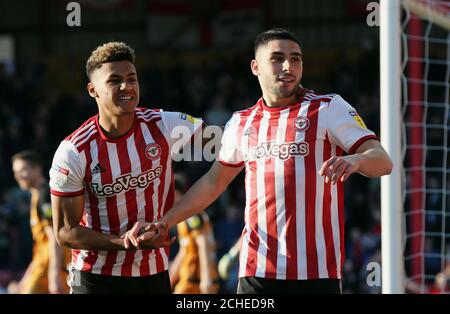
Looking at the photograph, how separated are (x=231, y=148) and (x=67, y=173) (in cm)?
88

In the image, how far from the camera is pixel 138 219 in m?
5.55

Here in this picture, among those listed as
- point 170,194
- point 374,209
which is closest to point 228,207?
point 374,209

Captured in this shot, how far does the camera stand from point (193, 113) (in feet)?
57.9

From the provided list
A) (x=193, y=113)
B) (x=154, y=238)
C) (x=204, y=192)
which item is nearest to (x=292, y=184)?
(x=204, y=192)

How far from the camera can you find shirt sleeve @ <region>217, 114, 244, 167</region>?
17.7 feet

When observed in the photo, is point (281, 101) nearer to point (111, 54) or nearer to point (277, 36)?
point (277, 36)

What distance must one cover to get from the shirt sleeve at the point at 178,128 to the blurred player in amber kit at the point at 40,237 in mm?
2920

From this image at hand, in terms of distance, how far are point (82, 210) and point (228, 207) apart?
30.8 ft

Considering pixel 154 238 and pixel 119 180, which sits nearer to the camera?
pixel 154 238

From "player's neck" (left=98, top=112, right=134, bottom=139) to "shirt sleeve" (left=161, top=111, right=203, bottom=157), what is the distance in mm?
196
